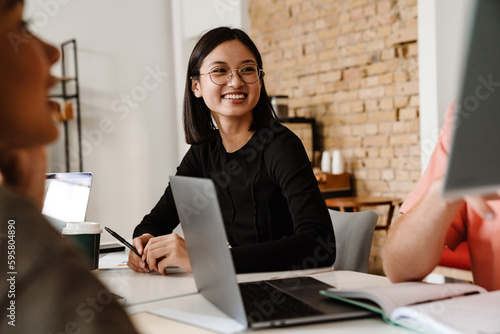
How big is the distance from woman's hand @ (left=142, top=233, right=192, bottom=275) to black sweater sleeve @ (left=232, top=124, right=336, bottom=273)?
13 cm

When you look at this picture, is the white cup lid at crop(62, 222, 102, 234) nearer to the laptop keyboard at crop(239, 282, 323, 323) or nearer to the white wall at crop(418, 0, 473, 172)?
the laptop keyboard at crop(239, 282, 323, 323)

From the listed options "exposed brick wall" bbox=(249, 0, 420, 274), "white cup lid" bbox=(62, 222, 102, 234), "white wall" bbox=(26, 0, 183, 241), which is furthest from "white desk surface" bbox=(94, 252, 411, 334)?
"exposed brick wall" bbox=(249, 0, 420, 274)

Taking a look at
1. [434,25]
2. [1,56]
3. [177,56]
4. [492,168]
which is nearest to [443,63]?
[434,25]

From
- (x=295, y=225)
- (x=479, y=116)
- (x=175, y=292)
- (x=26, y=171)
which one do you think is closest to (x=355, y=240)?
(x=295, y=225)

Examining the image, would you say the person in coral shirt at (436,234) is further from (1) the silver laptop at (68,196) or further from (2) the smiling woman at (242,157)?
(1) the silver laptop at (68,196)

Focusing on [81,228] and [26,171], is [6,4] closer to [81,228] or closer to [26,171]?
[26,171]

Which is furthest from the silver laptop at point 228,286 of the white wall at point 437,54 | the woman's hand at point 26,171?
the white wall at point 437,54

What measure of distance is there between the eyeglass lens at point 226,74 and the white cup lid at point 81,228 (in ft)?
2.19

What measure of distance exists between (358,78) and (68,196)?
139 inches

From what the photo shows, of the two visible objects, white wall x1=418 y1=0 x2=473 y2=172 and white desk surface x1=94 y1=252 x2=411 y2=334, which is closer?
white desk surface x1=94 y1=252 x2=411 y2=334

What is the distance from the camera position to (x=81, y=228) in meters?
1.30

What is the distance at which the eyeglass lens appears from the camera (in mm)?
1738

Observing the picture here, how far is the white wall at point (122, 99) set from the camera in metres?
4.21

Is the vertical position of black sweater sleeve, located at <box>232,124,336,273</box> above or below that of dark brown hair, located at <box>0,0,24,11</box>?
below
